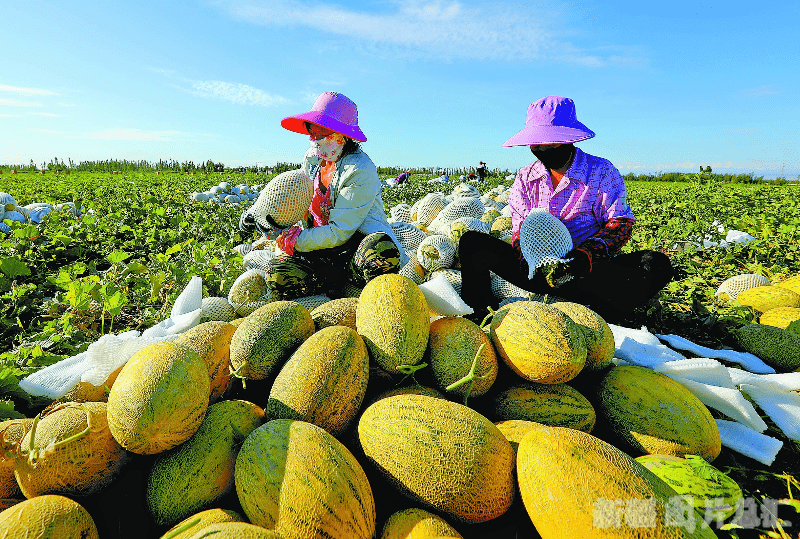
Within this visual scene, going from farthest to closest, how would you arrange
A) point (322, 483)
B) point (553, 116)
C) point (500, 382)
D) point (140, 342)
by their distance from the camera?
point (553, 116) → point (140, 342) → point (500, 382) → point (322, 483)

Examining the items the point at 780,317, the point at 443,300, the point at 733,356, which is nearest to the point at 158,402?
the point at 443,300

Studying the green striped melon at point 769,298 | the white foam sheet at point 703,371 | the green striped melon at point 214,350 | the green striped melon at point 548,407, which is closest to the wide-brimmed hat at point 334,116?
the green striped melon at point 214,350

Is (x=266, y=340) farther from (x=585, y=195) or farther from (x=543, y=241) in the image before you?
(x=585, y=195)

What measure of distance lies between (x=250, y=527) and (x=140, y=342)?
1.31 meters

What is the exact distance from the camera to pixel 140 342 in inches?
79.2

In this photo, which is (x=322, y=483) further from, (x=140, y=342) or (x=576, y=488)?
(x=140, y=342)

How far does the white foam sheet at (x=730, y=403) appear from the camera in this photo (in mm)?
1879

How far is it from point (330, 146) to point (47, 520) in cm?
278

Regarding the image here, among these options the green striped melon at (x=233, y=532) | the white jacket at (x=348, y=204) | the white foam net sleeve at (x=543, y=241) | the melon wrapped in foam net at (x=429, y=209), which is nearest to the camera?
the green striped melon at (x=233, y=532)

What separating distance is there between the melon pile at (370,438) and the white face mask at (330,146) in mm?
1806

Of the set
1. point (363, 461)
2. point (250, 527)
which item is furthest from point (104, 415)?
point (363, 461)

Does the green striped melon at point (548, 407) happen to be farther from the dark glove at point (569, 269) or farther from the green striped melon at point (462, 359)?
the dark glove at point (569, 269)

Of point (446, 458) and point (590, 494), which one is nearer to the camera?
point (590, 494)

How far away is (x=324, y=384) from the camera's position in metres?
1.51
